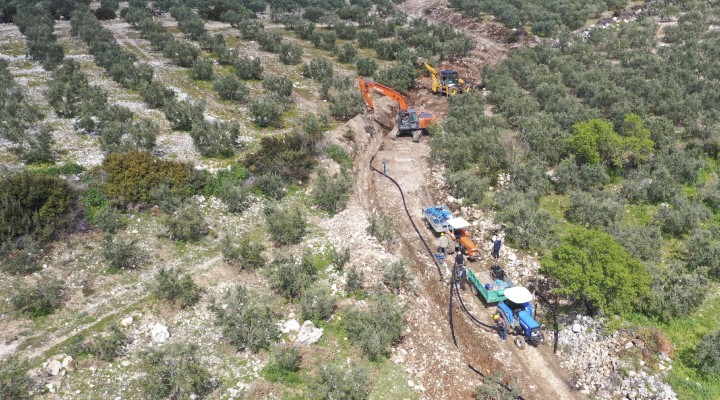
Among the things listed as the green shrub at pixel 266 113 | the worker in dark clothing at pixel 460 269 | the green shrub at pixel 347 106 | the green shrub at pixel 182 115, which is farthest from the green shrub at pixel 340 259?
the green shrub at pixel 347 106

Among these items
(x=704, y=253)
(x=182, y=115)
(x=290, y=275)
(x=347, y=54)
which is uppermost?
(x=704, y=253)

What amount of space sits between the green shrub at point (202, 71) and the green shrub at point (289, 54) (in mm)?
9166

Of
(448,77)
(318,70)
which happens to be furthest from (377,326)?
(318,70)

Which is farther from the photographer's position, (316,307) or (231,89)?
(231,89)

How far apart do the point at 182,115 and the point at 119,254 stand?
51.0 feet

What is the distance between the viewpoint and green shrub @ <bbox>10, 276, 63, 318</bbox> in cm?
1959

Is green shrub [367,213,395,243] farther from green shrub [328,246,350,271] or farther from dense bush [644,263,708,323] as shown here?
dense bush [644,263,708,323]

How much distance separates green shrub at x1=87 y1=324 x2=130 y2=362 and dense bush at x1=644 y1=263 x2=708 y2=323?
903 inches

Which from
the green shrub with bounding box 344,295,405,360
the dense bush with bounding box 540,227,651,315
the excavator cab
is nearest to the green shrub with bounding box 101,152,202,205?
the green shrub with bounding box 344,295,405,360

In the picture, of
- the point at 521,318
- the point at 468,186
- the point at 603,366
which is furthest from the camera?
the point at 468,186

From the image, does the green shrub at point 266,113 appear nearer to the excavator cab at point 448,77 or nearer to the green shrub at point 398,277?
the excavator cab at point 448,77

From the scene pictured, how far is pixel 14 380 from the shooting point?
53.3 feet

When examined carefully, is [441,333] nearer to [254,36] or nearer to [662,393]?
[662,393]

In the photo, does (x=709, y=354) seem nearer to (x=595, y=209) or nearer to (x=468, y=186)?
(x=595, y=209)
